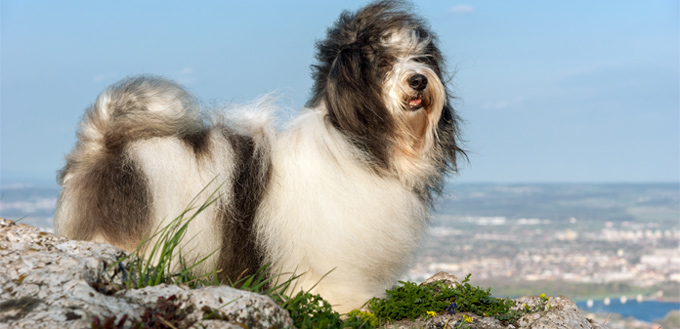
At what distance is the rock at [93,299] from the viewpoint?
2555 mm

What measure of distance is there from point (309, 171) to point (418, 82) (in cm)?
100

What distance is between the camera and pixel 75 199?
4762 millimetres

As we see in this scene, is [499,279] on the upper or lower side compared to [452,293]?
lower

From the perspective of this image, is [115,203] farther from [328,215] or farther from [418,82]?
[418,82]

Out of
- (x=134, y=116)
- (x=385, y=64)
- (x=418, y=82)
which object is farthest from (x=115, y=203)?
(x=418, y=82)

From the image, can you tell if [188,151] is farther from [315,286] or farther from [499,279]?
[499,279]

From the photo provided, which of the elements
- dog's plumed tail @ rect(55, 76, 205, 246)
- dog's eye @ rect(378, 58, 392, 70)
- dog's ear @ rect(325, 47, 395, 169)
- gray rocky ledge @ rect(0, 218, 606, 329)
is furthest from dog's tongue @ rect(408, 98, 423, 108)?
gray rocky ledge @ rect(0, 218, 606, 329)

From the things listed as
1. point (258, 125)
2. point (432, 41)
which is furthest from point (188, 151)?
point (432, 41)

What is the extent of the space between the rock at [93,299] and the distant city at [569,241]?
19.1m

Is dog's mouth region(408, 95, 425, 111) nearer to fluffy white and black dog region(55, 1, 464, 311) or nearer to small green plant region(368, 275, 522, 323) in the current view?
fluffy white and black dog region(55, 1, 464, 311)

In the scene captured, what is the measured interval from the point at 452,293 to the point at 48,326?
2.95 m

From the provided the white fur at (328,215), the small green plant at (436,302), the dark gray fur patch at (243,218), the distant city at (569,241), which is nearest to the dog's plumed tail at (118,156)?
the dark gray fur patch at (243,218)

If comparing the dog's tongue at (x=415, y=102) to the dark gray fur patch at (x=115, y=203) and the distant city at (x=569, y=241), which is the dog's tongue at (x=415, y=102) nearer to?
the dark gray fur patch at (x=115, y=203)

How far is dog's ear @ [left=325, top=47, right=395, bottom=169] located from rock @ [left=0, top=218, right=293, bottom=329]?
1923 millimetres
